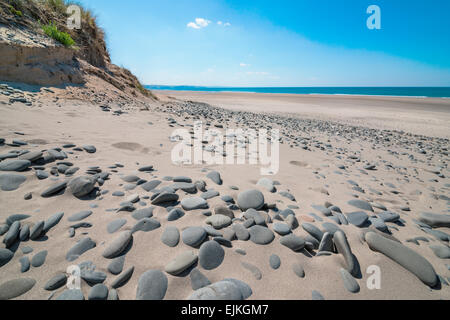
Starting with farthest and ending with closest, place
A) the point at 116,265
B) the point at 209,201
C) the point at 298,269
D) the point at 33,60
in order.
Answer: the point at 33,60, the point at 209,201, the point at 298,269, the point at 116,265

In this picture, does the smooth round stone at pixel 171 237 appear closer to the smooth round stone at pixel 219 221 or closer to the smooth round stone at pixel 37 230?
the smooth round stone at pixel 219 221

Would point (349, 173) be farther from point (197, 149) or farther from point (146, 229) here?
point (146, 229)

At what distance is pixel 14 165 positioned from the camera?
224cm

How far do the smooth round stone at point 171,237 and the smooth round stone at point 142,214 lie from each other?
11.3 inches

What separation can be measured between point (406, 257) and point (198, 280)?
1781mm

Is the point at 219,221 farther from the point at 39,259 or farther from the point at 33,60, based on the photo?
the point at 33,60

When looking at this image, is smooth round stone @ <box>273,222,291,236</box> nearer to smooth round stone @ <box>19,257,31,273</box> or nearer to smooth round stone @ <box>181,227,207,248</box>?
smooth round stone @ <box>181,227,207,248</box>

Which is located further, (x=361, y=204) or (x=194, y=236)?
(x=361, y=204)

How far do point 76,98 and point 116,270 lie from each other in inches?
272

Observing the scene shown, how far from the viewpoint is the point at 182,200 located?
215 cm

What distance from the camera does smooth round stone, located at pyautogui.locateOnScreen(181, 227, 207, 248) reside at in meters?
1.63

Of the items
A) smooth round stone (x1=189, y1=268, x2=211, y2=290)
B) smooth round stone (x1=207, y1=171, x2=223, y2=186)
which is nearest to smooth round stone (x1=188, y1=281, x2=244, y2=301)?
smooth round stone (x1=189, y1=268, x2=211, y2=290)

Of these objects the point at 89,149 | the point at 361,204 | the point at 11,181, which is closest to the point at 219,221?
the point at 361,204
